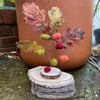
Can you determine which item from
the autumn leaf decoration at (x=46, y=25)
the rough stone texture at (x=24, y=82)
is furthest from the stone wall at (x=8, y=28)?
the autumn leaf decoration at (x=46, y=25)

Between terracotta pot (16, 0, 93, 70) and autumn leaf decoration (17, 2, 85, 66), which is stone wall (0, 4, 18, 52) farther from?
autumn leaf decoration (17, 2, 85, 66)

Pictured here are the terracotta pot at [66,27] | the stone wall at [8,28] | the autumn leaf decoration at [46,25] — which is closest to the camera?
the autumn leaf decoration at [46,25]

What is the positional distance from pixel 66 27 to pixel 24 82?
0.34 m

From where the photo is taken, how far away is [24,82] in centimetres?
80

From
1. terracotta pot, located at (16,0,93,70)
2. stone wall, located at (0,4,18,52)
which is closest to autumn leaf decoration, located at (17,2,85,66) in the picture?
terracotta pot, located at (16,0,93,70)

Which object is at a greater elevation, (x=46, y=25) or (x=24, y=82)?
(x=46, y=25)

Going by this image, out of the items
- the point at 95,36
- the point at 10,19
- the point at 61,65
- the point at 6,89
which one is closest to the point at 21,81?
the point at 6,89

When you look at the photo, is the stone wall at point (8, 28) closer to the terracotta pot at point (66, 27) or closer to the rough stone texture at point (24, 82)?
the rough stone texture at point (24, 82)

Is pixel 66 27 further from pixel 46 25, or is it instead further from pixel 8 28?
pixel 8 28

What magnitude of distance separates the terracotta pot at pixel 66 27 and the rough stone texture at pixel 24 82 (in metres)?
0.08

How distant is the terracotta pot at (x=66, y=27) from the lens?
77 centimetres

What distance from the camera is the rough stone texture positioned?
678 millimetres

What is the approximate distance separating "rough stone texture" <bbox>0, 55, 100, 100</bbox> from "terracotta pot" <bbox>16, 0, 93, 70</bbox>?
3.1 inches

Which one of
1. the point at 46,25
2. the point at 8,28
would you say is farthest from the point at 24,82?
the point at 8,28
